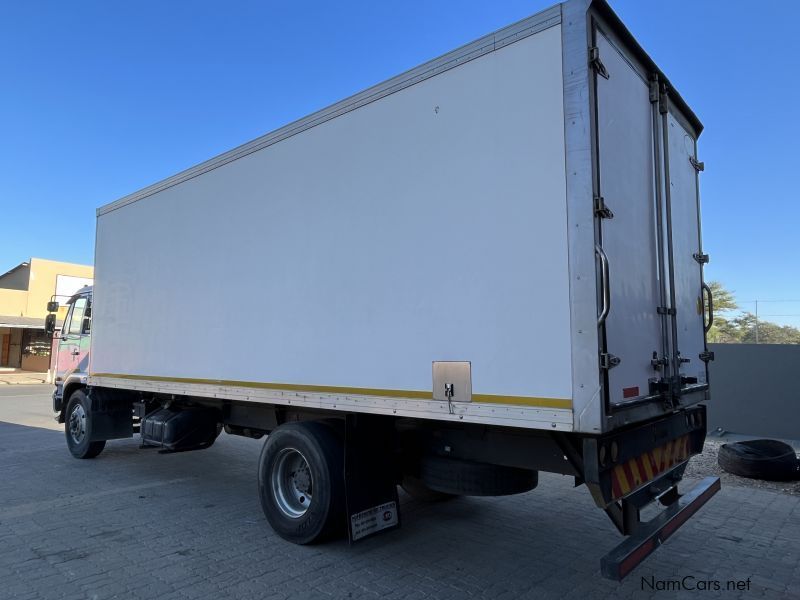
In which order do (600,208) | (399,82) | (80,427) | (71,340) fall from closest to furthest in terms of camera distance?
(600,208) < (399,82) < (80,427) < (71,340)

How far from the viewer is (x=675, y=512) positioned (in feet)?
12.9

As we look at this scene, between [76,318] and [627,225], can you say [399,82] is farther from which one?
[76,318]

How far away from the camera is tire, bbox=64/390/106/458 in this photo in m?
7.98

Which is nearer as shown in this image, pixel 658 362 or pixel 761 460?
pixel 658 362

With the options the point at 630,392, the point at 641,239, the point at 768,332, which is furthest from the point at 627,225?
the point at 768,332

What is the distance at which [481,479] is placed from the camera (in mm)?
3863

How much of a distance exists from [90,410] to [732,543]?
8.16m

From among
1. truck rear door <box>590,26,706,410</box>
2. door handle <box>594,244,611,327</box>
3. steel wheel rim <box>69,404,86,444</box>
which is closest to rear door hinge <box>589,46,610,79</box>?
truck rear door <box>590,26,706,410</box>

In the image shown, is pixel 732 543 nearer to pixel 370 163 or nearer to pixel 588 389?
pixel 588 389

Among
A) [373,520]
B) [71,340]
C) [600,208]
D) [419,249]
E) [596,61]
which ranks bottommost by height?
[373,520]

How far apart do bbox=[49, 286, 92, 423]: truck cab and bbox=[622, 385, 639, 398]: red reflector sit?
7.85m

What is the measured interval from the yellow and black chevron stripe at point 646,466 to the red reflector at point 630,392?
48 cm

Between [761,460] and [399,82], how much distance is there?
6.46m

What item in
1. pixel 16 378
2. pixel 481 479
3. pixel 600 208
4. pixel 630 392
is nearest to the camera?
pixel 600 208
